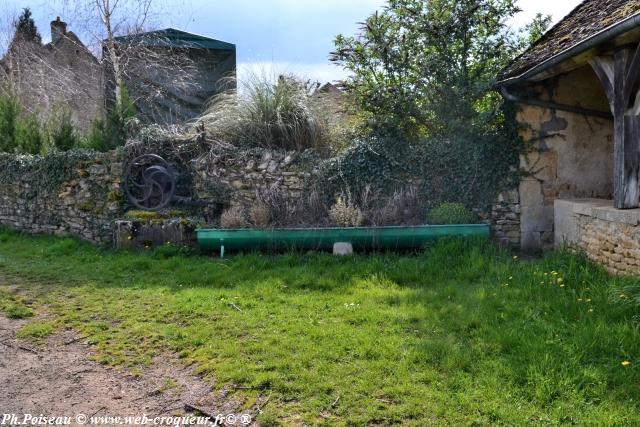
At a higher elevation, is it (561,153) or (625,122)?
(625,122)

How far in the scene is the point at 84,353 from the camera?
4.09 meters

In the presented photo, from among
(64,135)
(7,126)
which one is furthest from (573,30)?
(7,126)

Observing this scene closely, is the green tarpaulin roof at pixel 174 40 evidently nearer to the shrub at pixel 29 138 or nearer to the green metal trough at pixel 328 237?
the shrub at pixel 29 138

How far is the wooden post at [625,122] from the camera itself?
5.50 m

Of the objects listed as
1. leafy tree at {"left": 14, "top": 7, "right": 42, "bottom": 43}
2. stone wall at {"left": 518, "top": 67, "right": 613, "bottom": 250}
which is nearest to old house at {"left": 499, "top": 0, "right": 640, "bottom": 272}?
stone wall at {"left": 518, "top": 67, "right": 613, "bottom": 250}

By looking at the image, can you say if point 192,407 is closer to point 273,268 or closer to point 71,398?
point 71,398

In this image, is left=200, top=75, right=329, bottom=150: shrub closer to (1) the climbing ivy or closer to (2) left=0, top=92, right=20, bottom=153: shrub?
(1) the climbing ivy

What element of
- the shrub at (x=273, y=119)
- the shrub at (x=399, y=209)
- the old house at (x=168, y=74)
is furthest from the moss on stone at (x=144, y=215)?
the old house at (x=168, y=74)

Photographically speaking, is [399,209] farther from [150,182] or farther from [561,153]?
[150,182]

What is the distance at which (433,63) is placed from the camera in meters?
7.96

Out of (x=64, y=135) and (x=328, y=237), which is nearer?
(x=328, y=237)

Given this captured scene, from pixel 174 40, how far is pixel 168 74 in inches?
40.8

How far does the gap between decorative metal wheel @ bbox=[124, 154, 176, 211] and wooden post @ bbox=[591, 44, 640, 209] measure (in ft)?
21.0

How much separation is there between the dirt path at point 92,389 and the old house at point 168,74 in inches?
329
